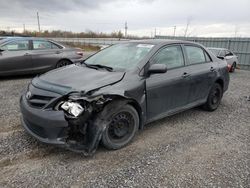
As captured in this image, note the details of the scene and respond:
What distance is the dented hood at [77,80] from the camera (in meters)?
2.78

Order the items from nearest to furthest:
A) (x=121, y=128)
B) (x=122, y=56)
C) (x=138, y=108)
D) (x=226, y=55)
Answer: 1. (x=121, y=128)
2. (x=138, y=108)
3. (x=122, y=56)
4. (x=226, y=55)

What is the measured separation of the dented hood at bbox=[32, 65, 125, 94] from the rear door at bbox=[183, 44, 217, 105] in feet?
5.35

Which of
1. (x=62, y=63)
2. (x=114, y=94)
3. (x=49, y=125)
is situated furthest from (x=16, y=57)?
(x=114, y=94)

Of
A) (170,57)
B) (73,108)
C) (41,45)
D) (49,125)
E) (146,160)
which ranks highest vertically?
(41,45)

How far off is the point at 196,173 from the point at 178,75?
1718 millimetres

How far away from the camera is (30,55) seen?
7.09m

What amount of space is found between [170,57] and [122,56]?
849 mm

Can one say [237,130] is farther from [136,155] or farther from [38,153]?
[38,153]

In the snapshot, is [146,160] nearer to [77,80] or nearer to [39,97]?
[77,80]

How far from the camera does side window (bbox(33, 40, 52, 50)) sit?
7.34m

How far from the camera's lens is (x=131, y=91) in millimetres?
3031

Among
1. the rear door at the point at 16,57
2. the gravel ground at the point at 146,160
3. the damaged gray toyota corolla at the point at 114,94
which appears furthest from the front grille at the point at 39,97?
the rear door at the point at 16,57

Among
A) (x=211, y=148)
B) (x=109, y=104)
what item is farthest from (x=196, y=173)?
(x=109, y=104)

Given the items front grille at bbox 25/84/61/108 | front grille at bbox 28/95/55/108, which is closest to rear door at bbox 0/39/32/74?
front grille at bbox 25/84/61/108
